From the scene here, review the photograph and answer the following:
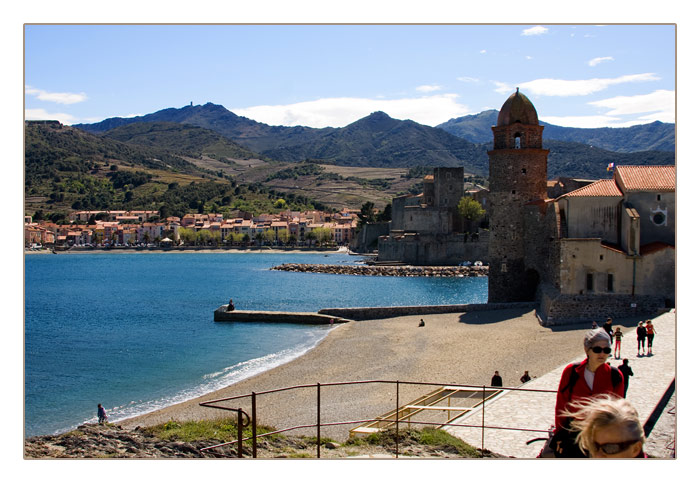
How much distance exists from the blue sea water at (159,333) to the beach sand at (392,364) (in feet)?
4.77

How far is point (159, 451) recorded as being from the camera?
8.96 meters

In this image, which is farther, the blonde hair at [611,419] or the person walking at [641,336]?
the person walking at [641,336]

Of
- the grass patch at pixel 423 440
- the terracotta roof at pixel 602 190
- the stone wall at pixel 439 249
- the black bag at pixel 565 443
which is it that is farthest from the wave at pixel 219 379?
the stone wall at pixel 439 249

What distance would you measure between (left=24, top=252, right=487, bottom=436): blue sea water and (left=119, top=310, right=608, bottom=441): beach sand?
1453 millimetres

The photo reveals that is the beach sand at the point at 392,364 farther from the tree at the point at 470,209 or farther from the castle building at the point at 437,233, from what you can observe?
the tree at the point at 470,209

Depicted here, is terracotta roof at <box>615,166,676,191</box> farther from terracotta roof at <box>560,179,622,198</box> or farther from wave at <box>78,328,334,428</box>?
wave at <box>78,328,334,428</box>

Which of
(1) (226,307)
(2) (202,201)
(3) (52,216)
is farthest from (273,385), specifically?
(2) (202,201)

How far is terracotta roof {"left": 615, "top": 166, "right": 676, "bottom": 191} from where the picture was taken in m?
20.7

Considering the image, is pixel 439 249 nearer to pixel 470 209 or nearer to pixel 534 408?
pixel 470 209

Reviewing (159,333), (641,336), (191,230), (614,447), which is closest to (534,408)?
(641,336)

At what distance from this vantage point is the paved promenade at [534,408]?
8.66 metres

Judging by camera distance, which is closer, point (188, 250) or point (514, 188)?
point (514, 188)

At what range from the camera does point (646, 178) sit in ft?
69.5

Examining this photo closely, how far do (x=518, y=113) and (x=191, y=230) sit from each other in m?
100
